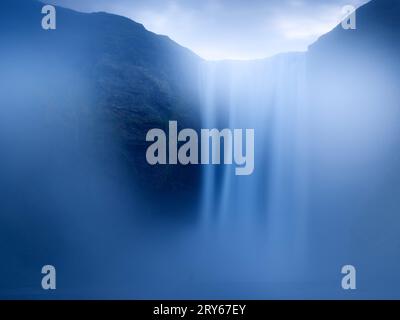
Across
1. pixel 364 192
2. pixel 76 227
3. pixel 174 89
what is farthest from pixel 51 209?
pixel 364 192

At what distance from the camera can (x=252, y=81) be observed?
4258mm

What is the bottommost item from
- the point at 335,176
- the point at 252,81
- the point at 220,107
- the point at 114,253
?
the point at 114,253

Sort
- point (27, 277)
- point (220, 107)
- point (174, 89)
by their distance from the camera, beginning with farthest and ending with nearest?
point (174, 89) → point (220, 107) → point (27, 277)

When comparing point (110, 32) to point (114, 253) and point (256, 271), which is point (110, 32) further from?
point (256, 271)

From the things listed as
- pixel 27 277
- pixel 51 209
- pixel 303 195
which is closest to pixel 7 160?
pixel 51 209

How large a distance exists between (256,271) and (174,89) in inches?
70.1

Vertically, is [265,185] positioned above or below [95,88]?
below

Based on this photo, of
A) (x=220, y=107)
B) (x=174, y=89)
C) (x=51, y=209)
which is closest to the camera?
(x=51, y=209)

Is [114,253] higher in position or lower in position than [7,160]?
lower

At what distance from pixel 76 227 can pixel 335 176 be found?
6.67ft

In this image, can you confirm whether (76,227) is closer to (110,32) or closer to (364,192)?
(110,32)

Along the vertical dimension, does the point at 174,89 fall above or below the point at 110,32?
below

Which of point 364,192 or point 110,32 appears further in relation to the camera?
point 110,32

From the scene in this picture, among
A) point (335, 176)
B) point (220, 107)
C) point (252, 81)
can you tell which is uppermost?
point (252, 81)
